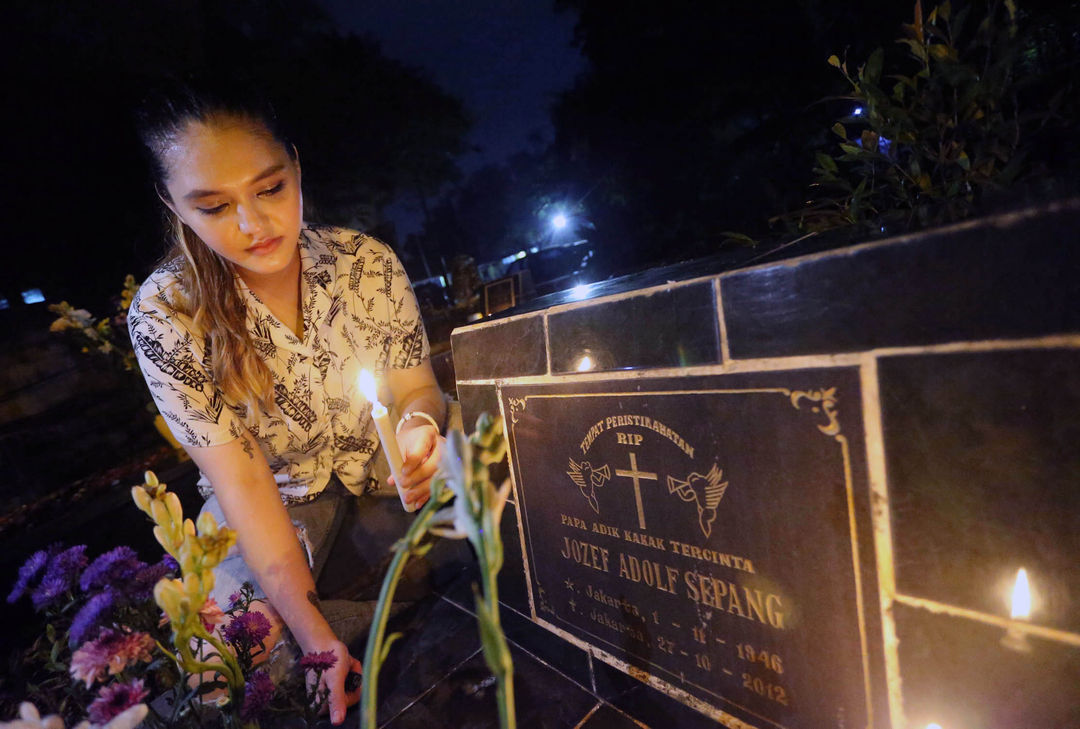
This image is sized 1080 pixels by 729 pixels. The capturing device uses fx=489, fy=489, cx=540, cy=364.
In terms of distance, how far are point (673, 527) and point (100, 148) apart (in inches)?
117

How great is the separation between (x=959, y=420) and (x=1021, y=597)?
0.31 metres

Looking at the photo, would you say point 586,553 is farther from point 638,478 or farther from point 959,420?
point 959,420

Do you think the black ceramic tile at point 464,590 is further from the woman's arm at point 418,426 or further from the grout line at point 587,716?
the grout line at point 587,716

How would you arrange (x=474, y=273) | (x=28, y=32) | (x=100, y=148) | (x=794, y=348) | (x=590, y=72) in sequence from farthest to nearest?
1. (x=590, y=72)
2. (x=474, y=273)
3. (x=28, y=32)
4. (x=100, y=148)
5. (x=794, y=348)

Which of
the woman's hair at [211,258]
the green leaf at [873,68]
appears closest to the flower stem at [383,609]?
the green leaf at [873,68]

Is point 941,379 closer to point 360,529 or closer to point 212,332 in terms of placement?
point 212,332

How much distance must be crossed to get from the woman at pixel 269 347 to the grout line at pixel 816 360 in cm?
76

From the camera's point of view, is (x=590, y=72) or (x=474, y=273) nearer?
(x=474, y=273)

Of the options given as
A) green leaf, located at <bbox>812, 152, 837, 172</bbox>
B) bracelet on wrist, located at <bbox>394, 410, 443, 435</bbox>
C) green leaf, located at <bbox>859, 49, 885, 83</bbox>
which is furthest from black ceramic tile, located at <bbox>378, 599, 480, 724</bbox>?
green leaf, located at <bbox>859, 49, 885, 83</bbox>

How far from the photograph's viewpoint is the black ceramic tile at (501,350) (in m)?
1.46

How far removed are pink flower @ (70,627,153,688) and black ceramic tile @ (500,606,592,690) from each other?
3.74ft

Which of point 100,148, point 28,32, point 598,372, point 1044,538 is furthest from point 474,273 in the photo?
point 1044,538

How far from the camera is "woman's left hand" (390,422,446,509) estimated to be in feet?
5.52

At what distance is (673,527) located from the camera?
1.25m
